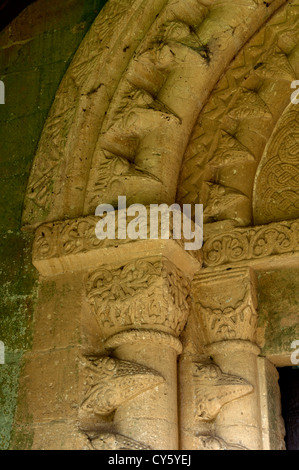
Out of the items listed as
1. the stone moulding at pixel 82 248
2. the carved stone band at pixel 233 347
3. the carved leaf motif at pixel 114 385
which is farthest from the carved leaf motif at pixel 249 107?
the carved leaf motif at pixel 114 385

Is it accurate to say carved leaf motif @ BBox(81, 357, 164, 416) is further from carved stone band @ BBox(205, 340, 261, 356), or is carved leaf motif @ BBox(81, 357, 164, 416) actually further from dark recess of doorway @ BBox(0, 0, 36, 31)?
dark recess of doorway @ BBox(0, 0, 36, 31)

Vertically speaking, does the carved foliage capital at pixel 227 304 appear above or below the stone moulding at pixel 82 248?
below

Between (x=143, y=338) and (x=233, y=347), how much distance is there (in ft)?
Result: 1.50

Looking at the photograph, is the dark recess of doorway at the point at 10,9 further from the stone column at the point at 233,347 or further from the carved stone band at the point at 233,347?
the carved stone band at the point at 233,347

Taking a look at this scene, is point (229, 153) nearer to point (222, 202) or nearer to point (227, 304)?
point (222, 202)

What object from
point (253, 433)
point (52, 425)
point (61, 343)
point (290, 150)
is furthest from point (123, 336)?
point (290, 150)

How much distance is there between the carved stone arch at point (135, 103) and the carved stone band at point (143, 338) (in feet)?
2.21

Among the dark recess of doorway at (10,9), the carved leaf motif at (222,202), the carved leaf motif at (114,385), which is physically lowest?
the carved leaf motif at (114,385)

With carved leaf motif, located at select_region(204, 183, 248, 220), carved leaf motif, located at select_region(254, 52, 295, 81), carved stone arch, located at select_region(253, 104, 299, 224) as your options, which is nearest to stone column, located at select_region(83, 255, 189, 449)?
carved leaf motif, located at select_region(204, 183, 248, 220)

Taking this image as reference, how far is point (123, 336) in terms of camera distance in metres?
3.39

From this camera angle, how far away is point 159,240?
344 centimetres

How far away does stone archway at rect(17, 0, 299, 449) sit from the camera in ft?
10.9

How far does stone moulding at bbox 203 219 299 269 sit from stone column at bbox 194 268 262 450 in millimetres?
63

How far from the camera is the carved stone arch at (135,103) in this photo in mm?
3717
